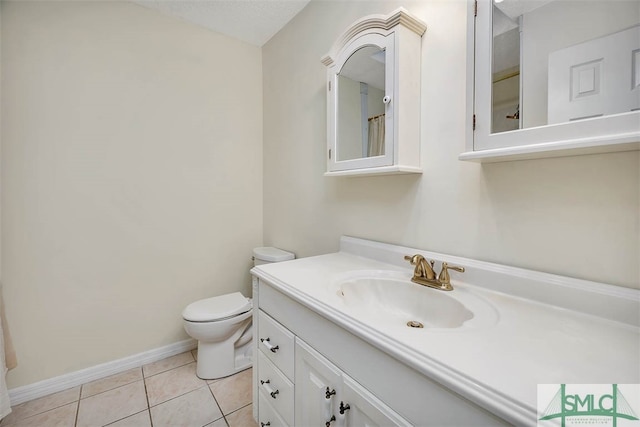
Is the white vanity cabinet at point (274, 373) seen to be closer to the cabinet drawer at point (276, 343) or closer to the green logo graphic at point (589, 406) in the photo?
the cabinet drawer at point (276, 343)

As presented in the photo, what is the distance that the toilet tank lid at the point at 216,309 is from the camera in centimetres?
163

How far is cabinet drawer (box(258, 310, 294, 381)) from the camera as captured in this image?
102 centimetres

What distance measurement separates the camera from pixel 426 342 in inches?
24.3

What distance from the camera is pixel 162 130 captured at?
6.22ft

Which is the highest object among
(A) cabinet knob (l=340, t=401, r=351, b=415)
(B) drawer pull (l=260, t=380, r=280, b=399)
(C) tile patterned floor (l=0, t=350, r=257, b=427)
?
(A) cabinet knob (l=340, t=401, r=351, b=415)

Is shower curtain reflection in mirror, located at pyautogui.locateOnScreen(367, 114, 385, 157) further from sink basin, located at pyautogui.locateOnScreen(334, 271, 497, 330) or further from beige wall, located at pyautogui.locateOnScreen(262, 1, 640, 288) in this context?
sink basin, located at pyautogui.locateOnScreen(334, 271, 497, 330)

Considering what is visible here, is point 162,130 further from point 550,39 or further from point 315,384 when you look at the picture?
point 550,39

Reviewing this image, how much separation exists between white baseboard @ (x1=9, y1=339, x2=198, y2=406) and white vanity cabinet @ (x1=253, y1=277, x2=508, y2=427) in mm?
1011

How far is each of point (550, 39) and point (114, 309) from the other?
2483mm

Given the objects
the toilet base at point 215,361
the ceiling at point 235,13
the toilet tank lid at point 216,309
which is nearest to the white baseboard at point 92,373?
the toilet base at point 215,361

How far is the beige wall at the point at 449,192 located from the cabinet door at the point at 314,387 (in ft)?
2.07

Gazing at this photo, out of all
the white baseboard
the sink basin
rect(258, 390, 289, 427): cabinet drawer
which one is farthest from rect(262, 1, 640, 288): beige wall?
the white baseboard

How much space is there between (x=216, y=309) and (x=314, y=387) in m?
1.03

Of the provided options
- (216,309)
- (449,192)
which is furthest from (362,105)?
(216,309)
